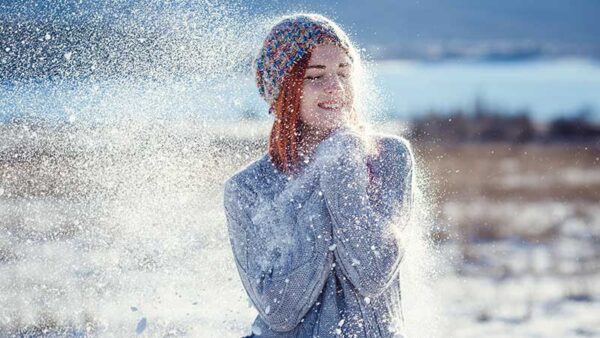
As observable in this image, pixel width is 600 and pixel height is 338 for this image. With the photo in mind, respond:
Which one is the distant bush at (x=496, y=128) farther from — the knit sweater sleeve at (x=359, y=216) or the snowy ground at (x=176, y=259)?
the knit sweater sleeve at (x=359, y=216)

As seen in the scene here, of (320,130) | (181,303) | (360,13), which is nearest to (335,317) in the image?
(320,130)

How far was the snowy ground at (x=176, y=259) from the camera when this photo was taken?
4.80 m

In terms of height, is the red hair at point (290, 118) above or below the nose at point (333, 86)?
below

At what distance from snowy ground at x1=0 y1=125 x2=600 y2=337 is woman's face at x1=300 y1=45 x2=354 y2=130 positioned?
637mm

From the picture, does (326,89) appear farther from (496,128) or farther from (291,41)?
(496,128)

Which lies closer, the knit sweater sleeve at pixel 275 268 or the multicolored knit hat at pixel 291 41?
the knit sweater sleeve at pixel 275 268

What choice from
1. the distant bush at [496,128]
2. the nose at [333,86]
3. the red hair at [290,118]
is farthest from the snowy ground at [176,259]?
the distant bush at [496,128]

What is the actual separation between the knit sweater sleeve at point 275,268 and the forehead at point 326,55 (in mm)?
390

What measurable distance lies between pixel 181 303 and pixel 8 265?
5.20ft

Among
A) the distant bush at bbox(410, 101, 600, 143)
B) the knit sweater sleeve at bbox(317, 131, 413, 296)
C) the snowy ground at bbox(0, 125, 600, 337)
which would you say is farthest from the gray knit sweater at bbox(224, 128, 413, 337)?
the distant bush at bbox(410, 101, 600, 143)

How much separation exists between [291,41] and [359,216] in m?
0.52

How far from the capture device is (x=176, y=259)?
5203 millimetres

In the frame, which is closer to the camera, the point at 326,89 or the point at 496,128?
the point at 326,89

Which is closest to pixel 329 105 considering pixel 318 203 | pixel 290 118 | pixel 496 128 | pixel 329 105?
pixel 329 105
